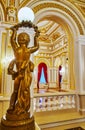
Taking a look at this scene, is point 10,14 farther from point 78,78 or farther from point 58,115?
point 58,115

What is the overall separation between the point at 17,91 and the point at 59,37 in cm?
905

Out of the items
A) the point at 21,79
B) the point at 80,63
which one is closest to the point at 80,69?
the point at 80,63

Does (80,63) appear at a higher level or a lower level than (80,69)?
higher

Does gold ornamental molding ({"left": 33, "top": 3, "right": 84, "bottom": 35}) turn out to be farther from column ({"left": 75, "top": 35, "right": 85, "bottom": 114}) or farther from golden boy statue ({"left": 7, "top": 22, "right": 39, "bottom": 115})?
golden boy statue ({"left": 7, "top": 22, "right": 39, "bottom": 115})

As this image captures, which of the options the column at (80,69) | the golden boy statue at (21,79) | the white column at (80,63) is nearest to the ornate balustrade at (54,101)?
the column at (80,69)

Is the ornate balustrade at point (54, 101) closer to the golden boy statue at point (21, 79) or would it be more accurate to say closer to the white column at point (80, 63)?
the white column at point (80, 63)

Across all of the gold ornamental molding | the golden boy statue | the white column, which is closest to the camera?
the golden boy statue

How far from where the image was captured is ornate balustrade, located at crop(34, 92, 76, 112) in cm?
385

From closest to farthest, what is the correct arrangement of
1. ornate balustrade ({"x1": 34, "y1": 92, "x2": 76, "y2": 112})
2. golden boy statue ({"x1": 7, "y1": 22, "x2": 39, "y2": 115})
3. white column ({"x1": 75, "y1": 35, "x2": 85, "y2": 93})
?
golden boy statue ({"x1": 7, "y1": 22, "x2": 39, "y2": 115}) → ornate balustrade ({"x1": 34, "y1": 92, "x2": 76, "y2": 112}) → white column ({"x1": 75, "y1": 35, "x2": 85, "y2": 93})

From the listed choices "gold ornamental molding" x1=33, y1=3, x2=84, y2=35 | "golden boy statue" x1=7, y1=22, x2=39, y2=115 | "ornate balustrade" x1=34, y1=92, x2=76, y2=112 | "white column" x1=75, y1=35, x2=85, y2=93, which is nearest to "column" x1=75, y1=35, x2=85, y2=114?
"white column" x1=75, y1=35, x2=85, y2=93

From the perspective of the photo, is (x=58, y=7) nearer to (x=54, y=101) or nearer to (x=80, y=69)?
(x=80, y=69)

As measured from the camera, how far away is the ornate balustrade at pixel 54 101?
12.6 feet

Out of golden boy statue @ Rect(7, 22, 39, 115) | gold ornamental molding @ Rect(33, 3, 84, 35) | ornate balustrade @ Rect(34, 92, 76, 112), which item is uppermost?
gold ornamental molding @ Rect(33, 3, 84, 35)

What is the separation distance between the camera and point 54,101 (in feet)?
13.3
